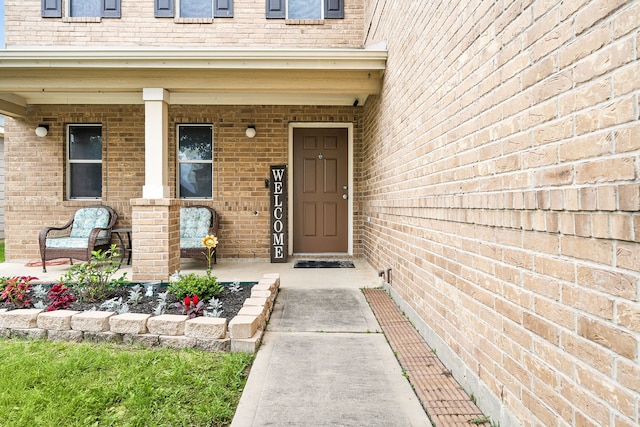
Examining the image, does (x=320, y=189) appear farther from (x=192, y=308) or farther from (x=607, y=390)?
(x=607, y=390)

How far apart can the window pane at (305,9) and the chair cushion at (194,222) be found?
149 inches

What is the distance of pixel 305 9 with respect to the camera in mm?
6918

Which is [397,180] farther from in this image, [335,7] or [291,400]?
[335,7]

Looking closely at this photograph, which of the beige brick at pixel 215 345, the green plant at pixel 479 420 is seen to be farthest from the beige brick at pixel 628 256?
the beige brick at pixel 215 345

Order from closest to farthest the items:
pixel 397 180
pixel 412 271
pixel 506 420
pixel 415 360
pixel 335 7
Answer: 1. pixel 506 420
2. pixel 415 360
3. pixel 412 271
4. pixel 397 180
5. pixel 335 7

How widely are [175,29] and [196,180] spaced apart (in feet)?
8.64

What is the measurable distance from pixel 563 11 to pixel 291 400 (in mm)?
2093

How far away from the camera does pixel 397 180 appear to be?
4.01m

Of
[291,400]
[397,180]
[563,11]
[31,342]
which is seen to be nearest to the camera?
[563,11]

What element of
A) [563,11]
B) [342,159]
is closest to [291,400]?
[563,11]

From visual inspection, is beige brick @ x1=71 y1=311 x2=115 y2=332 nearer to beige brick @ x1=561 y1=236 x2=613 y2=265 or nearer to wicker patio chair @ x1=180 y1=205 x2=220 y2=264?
beige brick @ x1=561 y1=236 x2=613 y2=265

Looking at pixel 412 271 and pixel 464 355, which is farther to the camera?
pixel 412 271

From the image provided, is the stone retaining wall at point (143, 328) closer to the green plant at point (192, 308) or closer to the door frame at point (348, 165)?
the green plant at point (192, 308)

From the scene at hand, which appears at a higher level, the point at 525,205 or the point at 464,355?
the point at 525,205
